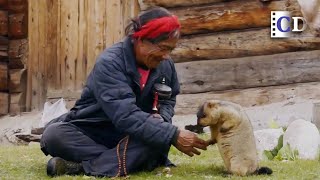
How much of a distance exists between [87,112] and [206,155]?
71.3 inches

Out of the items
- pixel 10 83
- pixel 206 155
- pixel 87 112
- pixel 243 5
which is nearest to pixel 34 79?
pixel 10 83

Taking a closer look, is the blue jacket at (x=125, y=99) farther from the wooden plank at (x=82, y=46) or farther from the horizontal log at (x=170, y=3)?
the wooden plank at (x=82, y=46)

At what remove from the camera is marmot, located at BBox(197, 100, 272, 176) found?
14.6ft

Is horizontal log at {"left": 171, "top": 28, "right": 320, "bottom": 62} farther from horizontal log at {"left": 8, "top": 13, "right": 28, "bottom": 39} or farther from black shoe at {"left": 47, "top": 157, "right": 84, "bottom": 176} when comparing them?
black shoe at {"left": 47, "top": 157, "right": 84, "bottom": 176}

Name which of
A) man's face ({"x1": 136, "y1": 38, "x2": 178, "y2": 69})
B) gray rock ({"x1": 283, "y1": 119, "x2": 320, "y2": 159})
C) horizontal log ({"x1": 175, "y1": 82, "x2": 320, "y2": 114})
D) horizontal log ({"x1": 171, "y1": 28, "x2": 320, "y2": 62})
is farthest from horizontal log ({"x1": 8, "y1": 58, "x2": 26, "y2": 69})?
man's face ({"x1": 136, "y1": 38, "x2": 178, "y2": 69})

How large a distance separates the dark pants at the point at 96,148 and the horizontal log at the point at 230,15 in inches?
Result: 177

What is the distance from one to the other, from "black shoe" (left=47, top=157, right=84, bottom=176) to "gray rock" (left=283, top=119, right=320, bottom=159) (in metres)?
2.20

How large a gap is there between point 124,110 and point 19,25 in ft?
23.8

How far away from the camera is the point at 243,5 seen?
9.16 meters

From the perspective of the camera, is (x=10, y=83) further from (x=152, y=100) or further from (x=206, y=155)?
(x=152, y=100)

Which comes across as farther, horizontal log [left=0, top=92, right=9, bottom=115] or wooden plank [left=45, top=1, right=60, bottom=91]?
horizontal log [left=0, top=92, right=9, bottom=115]

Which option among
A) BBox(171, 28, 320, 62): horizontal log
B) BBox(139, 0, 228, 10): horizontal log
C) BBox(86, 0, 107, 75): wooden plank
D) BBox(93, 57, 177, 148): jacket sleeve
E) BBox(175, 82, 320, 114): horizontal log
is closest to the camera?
BBox(93, 57, 177, 148): jacket sleeve

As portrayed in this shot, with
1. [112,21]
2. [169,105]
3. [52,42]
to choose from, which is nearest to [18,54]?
[52,42]

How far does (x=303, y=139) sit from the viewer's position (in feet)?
21.1
